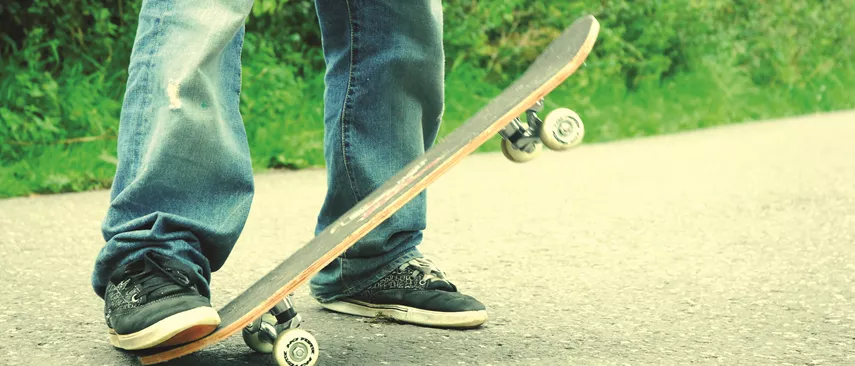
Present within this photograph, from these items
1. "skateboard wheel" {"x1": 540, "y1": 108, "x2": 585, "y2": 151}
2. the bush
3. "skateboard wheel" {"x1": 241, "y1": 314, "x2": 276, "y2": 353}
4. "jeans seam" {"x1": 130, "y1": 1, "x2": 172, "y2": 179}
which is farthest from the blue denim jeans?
the bush

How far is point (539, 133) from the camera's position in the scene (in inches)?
83.6

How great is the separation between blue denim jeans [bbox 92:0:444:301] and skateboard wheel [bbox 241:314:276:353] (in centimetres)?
12

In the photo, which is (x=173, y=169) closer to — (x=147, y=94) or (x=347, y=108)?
(x=147, y=94)

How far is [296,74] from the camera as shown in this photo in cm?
711

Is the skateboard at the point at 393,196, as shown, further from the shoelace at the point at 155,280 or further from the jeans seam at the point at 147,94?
the jeans seam at the point at 147,94

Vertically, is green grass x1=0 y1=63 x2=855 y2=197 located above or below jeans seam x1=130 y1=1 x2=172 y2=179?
below

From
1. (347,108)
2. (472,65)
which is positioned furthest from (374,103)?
(472,65)

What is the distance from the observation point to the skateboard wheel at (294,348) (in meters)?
1.93

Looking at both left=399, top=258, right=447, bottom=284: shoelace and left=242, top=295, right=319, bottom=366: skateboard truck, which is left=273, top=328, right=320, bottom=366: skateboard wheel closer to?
left=242, top=295, right=319, bottom=366: skateboard truck

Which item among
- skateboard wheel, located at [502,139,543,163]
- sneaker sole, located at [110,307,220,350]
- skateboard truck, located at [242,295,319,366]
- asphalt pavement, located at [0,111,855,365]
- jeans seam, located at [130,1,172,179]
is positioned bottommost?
asphalt pavement, located at [0,111,855,365]

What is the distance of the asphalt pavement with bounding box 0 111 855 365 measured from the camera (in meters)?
2.19

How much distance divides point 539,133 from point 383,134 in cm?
42

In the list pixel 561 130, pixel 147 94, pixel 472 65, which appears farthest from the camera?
pixel 472 65

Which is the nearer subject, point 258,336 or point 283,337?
point 283,337
